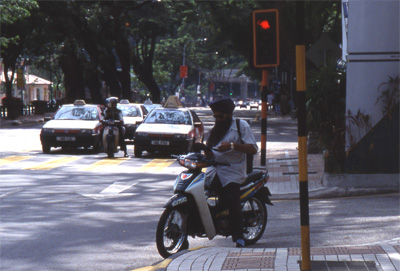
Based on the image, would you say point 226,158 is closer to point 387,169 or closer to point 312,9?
point 387,169

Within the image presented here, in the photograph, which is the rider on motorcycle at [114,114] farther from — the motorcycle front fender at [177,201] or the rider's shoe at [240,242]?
the motorcycle front fender at [177,201]

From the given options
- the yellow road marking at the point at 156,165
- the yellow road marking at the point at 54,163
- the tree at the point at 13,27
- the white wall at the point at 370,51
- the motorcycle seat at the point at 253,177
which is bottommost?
the yellow road marking at the point at 156,165

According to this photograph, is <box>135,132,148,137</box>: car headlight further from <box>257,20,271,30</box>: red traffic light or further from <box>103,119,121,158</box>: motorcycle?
<box>257,20,271,30</box>: red traffic light

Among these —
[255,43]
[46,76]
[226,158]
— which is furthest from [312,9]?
[46,76]

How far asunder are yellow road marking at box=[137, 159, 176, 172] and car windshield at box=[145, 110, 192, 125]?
2.33m

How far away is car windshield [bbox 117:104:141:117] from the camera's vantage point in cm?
2827

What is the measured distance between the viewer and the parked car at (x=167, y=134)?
21297mm

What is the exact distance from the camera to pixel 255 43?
597 inches

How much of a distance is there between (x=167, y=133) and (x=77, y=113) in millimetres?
3900

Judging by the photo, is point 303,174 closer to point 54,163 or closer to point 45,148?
point 54,163

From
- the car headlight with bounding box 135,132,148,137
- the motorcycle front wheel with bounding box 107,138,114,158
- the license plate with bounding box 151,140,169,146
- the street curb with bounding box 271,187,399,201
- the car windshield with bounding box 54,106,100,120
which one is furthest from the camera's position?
the car windshield with bounding box 54,106,100,120

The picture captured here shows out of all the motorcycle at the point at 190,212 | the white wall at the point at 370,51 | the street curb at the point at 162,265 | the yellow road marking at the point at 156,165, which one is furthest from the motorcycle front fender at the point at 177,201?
the yellow road marking at the point at 156,165

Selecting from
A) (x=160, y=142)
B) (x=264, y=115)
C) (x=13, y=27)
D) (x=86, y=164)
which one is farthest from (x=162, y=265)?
(x=13, y=27)

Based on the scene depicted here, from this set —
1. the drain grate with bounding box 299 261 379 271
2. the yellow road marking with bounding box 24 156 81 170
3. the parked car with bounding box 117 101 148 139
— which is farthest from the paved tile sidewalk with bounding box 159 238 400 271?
the parked car with bounding box 117 101 148 139
